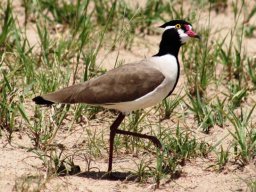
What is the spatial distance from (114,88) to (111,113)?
3.23 feet

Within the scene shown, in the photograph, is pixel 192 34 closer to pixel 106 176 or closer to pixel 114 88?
pixel 114 88

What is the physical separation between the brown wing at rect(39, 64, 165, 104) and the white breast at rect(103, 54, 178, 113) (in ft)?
0.11

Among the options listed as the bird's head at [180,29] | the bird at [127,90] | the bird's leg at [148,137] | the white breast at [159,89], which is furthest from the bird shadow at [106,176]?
the bird's head at [180,29]

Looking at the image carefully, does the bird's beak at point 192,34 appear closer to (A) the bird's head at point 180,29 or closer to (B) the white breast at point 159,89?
(A) the bird's head at point 180,29

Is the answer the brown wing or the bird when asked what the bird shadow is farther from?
the brown wing

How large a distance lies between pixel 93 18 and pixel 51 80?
6.14 ft

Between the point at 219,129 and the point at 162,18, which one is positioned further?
the point at 162,18

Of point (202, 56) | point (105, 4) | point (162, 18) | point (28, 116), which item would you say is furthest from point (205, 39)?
point (28, 116)

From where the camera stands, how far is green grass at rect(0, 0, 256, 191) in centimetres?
594

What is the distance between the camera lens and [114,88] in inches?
227

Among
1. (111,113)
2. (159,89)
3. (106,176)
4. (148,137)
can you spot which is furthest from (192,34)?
(106,176)

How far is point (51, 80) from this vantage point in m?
6.57

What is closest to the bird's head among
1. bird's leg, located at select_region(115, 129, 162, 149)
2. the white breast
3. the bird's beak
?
the bird's beak

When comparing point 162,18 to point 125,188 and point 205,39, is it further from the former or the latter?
point 125,188
